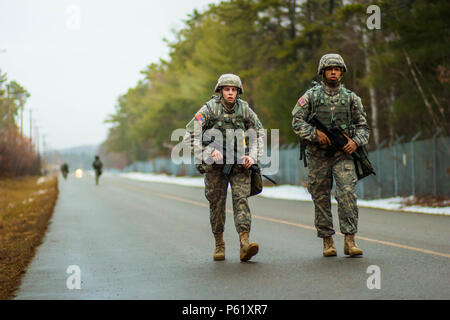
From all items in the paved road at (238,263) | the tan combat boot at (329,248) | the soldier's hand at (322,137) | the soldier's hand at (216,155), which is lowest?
the paved road at (238,263)

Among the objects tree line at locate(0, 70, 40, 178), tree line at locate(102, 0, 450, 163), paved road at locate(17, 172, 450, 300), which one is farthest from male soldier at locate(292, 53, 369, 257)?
tree line at locate(0, 70, 40, 178)

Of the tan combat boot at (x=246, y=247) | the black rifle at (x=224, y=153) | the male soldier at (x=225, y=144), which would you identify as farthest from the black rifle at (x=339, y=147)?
the tan combat boot at (x=246, y=247)

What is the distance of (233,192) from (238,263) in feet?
2.80

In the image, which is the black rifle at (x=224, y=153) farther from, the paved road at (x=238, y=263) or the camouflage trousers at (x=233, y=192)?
the paved road at (x=238, y=263)

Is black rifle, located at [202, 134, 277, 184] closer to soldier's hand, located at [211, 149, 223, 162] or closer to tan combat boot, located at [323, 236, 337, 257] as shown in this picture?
soldier's hand, located at [211, 149, 223, 162]

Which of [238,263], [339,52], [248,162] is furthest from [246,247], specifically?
[339,52]

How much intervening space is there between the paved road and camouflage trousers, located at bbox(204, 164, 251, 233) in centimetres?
52

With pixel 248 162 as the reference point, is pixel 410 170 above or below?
below

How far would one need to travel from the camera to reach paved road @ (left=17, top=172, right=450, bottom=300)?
5621mm

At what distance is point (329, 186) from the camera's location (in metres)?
7.26

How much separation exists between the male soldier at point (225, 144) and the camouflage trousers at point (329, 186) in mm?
720

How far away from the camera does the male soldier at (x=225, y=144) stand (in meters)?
7.00

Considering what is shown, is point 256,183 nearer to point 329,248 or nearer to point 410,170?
point 329,248

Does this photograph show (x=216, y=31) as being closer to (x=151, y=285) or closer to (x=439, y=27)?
(x=439, y=27)
